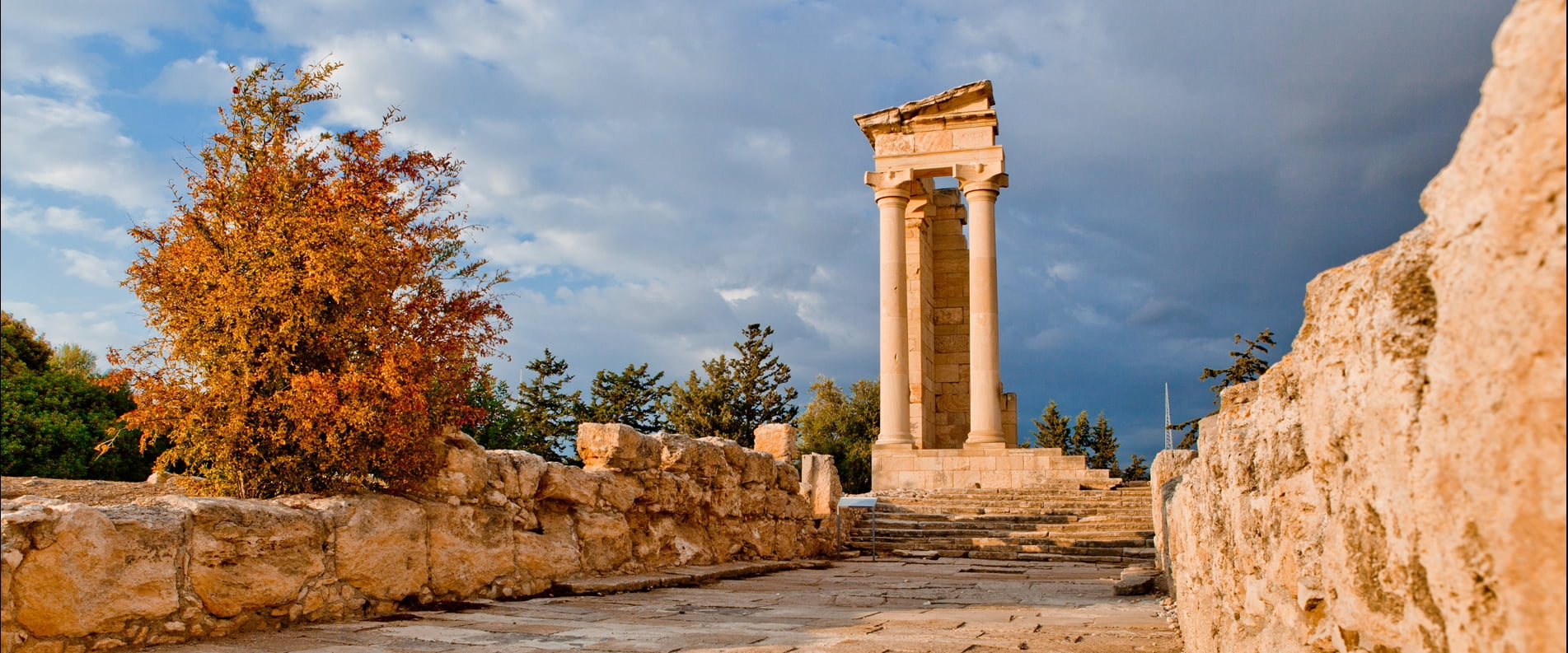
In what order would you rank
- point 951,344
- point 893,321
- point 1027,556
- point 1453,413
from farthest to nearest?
point 951,344, point 893,321, point 1027,556, point 1453,413

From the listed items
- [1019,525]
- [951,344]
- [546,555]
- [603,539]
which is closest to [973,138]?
[951,344]

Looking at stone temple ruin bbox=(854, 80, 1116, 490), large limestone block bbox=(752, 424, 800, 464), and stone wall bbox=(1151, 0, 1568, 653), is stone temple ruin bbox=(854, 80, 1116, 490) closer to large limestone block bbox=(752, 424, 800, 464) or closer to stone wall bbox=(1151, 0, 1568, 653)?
large limestone block bbox=(752, 424, 800, 464)

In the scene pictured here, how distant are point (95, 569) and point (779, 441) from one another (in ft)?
38.0

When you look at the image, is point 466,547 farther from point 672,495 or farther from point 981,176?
point 981,176

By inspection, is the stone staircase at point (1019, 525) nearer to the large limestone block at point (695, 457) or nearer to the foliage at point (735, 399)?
the large limestone block at point (695, 457)

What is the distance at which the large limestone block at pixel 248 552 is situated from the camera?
19.3 ft

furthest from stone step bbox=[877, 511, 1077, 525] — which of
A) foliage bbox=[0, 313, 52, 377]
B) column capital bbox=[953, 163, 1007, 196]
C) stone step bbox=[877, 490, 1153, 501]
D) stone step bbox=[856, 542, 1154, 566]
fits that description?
foliage bbox=[0, 313, 52, 377]

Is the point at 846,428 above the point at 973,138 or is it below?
below

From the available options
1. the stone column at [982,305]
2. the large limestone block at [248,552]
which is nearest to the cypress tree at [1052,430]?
the stone column at [982,305]

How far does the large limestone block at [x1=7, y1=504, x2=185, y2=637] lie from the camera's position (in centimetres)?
500

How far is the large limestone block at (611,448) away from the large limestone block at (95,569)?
461 cm

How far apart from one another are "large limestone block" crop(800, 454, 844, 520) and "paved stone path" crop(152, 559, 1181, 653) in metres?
6.06

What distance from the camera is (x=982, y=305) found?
25672 millimetres

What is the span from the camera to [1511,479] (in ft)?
5.51
